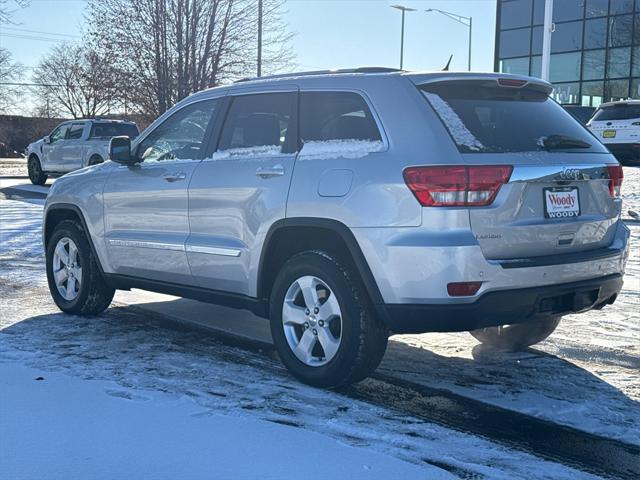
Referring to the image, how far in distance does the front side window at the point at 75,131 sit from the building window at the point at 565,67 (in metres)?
20.9

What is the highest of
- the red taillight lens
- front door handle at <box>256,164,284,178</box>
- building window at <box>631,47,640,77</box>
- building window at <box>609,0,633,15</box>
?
building window at <box>609,0,633,15</box>

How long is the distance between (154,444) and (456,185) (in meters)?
1.92

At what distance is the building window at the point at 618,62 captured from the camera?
31447 millimetres

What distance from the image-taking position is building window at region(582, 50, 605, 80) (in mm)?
32406

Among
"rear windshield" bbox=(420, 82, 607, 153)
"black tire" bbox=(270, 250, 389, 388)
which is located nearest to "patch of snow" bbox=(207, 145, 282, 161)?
"black tire" bbox=(270, 250, 389, 388)

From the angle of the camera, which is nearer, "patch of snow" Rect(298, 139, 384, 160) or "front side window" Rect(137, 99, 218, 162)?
"patch of snow" Rect(298, 139, 384, 160)

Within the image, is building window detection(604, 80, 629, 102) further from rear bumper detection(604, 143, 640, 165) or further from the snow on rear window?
the snow on rear window

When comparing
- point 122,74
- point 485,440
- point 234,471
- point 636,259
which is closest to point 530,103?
point 485,440

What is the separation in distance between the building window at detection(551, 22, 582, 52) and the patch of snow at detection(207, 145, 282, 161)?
30923mm

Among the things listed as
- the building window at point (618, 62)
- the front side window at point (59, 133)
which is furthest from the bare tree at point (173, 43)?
the building window at point (618, 62)

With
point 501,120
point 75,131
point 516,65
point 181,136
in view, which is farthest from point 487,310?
point 516,65

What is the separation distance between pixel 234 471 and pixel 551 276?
2002mm

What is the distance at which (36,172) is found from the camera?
899 inches

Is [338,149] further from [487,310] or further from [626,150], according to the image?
[626,150]
